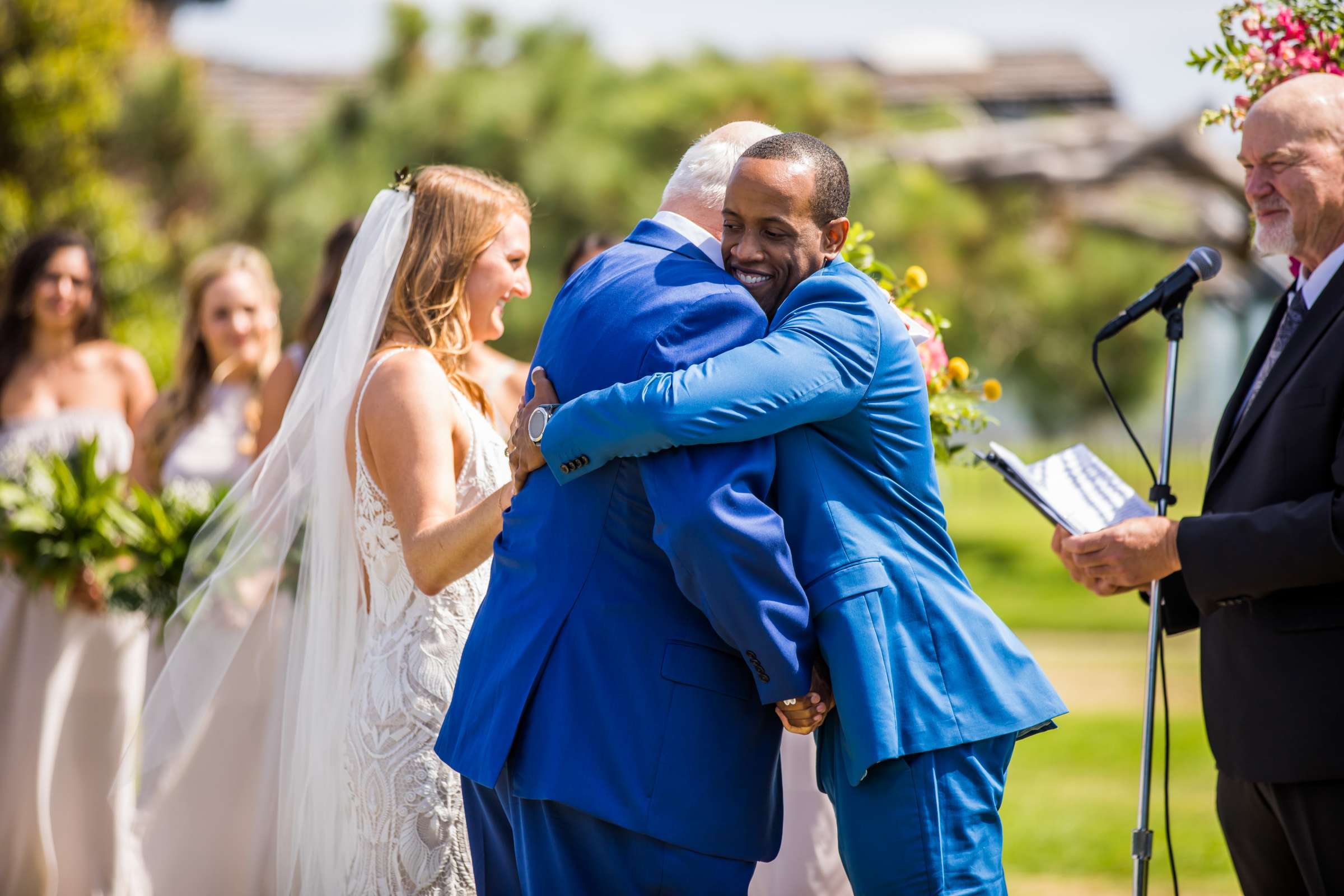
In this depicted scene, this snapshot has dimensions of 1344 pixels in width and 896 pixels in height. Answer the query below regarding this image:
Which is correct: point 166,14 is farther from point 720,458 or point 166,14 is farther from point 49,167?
point 720,458

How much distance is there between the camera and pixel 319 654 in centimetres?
378

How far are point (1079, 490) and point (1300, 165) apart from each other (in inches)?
38.8

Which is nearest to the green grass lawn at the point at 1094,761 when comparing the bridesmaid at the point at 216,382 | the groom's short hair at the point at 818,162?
the groom's short hair at the point at 818,162

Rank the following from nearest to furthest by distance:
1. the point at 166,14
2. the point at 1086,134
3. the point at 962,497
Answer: the point at 1086,134 < the point at 166,14 < the point at 962,497

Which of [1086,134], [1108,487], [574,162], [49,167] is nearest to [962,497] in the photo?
[1086,134]

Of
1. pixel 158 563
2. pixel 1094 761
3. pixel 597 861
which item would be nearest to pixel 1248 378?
pixel 597 861

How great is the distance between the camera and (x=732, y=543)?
243 centimetres

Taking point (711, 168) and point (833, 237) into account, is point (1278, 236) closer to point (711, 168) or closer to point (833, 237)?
point (833, 237)

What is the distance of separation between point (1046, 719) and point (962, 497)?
3074 cm

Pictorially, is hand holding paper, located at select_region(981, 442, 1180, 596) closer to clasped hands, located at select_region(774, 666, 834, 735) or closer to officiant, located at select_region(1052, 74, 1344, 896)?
officiant, located at select_region(1052, 74, 1344, 896)

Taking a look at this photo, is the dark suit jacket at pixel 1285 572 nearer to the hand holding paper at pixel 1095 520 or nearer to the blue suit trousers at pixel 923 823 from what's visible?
the hand holding paper at pixel 1095 520

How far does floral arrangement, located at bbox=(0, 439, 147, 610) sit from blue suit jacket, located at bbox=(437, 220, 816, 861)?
3.06 metres

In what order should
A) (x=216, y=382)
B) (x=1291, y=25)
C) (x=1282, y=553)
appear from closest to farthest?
(x=1282, y=553) < (x=1291, y=25) < (x=216, y=382)

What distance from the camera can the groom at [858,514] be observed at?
2.51 metres
